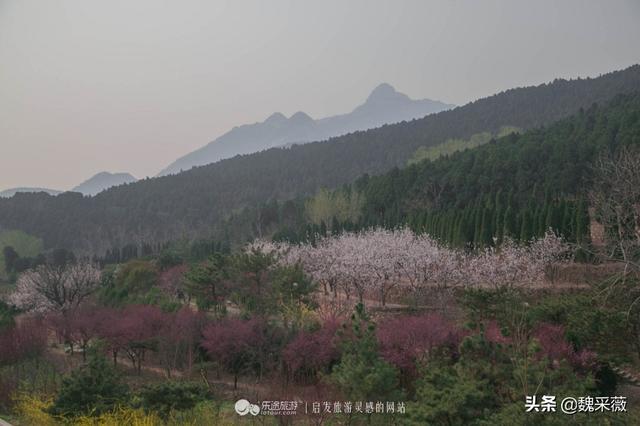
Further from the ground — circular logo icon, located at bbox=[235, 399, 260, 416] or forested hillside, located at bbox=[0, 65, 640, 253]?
forested hillside, located at bbox=[0, 65, 640, 253]

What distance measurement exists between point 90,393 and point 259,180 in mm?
88228

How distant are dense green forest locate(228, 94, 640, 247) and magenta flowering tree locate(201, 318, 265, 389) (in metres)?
19.2

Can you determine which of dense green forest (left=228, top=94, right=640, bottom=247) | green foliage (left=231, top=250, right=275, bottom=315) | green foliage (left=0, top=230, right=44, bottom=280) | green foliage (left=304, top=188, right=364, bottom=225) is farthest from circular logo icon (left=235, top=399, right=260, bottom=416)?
green foliage (left=0, top=230, right=44, bottom=280)

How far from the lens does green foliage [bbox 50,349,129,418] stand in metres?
10.6

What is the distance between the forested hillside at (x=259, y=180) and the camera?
83.0 metres

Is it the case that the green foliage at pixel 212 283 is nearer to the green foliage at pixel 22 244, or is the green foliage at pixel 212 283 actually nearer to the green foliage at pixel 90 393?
the green foliage at pixel 90 393

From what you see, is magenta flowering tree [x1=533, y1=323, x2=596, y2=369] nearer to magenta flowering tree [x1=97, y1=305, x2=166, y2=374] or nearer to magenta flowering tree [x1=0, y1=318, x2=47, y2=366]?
magenta flowering tree [x1=97, y1=305, x2=166, y2=374]

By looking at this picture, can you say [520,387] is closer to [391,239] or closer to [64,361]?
[64,361]

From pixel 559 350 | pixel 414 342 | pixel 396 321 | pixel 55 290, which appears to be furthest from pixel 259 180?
pixel 559 350

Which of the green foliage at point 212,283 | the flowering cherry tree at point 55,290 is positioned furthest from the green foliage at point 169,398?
the flowering cherry tree at point 55,290

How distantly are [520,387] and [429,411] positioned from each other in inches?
60.0

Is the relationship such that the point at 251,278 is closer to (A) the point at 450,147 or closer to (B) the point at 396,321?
(B) the point at 396,321

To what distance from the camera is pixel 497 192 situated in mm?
40531

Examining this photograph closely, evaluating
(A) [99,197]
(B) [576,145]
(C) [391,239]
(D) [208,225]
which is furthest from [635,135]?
(A) [99,197]
